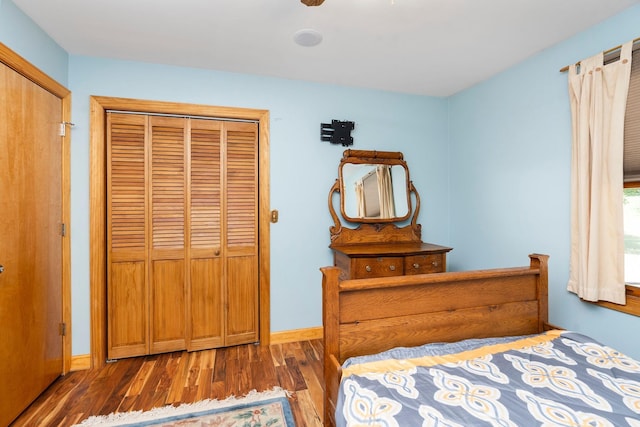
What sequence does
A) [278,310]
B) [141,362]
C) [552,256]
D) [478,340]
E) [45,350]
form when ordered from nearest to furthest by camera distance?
[478,340] → [45,350] → [552,256] → [141,362] → [278,310]

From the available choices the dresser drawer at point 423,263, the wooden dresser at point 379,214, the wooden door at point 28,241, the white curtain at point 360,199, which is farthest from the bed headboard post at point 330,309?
the wooden door at point 28,241

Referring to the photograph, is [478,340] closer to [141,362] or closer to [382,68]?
[382,68]

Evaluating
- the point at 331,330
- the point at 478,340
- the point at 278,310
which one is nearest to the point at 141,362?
the point at 278,310

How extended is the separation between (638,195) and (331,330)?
2.04 m

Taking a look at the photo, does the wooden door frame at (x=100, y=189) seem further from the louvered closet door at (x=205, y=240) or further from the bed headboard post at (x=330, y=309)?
the bed headboard post at (x=330, y=309)

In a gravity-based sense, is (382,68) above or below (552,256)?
above

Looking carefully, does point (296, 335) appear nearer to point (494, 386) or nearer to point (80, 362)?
point (80, 362)

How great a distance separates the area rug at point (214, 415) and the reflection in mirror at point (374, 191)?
164 cm

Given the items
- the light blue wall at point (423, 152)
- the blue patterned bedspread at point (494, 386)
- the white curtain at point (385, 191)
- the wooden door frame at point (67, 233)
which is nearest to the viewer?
the blue patterned bedspread at point (494, 386)

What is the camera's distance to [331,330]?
1.37 m

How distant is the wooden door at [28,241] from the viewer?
1662 millimetres

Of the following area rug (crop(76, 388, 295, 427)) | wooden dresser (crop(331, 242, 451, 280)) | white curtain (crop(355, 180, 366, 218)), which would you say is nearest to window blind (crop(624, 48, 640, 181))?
wooden dresser (crop(331, 242, 451, 280))

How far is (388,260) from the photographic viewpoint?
98.0 inches

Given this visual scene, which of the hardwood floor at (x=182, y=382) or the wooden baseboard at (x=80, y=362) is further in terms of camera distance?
the wooden baseboard at (x=80, y=362)
